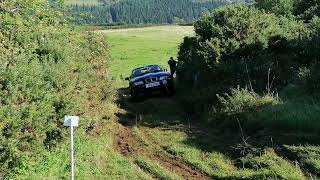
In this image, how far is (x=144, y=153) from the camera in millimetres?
12992

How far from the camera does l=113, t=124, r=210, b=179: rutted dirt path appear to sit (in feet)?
36.6

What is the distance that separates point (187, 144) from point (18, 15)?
585 cm

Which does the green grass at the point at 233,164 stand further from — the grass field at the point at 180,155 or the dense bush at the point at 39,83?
the dense bush at the point at 39,83

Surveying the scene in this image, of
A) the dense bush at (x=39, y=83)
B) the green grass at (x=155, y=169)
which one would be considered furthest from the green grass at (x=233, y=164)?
the dense bush at (x=39, y=83)

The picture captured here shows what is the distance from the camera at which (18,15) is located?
1402 centimetres

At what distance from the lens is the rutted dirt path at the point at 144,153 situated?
11.1 metres

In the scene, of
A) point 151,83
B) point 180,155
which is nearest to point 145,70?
point 151,83

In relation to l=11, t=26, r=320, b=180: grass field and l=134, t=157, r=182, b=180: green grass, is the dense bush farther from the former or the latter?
l=134, t=157, r=182, b=180: green grass

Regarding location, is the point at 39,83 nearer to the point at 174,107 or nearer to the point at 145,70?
the point at 174,107

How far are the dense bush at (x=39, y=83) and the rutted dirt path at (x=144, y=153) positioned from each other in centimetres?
90

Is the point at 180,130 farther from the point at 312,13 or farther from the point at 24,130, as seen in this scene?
the point at 312,13

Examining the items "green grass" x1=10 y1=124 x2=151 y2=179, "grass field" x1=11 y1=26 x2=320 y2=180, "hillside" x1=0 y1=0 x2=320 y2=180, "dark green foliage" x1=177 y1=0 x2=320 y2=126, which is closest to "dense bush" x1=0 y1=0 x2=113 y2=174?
"hillside" x1=0 y1=0 x2=320 y2=180

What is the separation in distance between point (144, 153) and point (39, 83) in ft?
12.1

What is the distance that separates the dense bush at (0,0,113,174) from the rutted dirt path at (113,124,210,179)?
896mm
